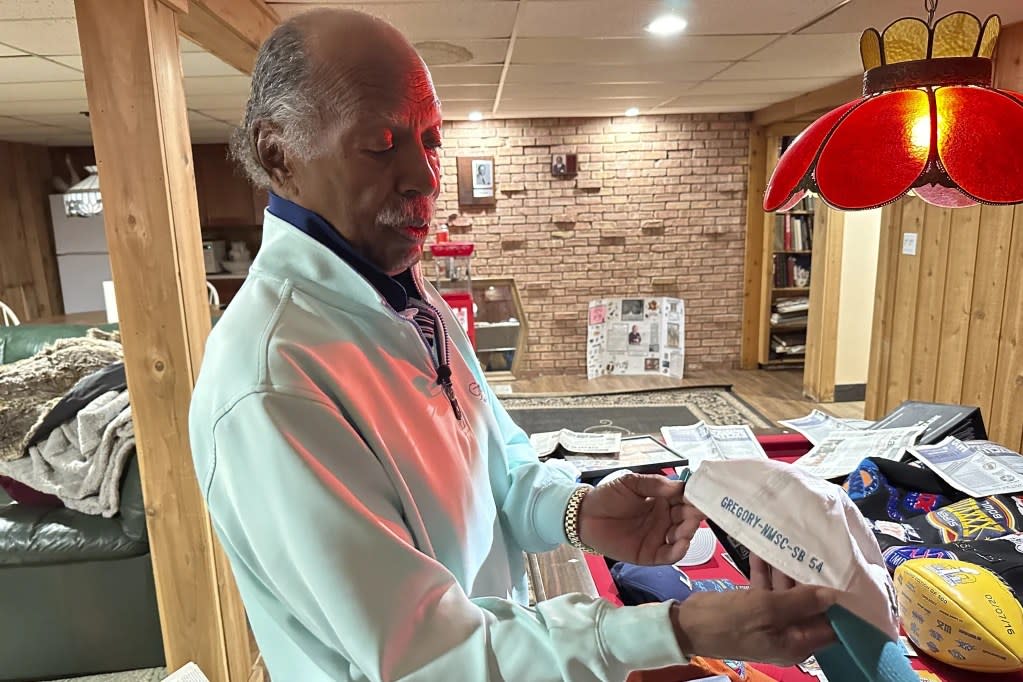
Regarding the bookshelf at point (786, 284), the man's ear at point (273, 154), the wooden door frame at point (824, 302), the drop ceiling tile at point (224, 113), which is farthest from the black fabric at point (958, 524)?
the bookshelf at point (786, 284)

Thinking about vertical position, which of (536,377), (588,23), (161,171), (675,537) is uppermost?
(588,23)

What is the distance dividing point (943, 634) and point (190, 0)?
7.45ft

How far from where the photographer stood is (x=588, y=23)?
2.74 m

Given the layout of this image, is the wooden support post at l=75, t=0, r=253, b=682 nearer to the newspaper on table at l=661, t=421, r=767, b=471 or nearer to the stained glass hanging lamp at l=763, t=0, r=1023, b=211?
the newspaper on table at l=661, t=421, r=767, b=471

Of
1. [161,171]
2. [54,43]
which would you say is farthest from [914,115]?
[54,43]

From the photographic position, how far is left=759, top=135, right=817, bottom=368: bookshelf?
19.5 feet

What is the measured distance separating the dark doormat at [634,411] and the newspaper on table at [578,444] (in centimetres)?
253

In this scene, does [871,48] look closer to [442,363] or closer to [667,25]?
[442,363]

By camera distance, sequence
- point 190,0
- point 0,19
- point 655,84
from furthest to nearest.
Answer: point 655,84 < point 0,19 < point 190,0

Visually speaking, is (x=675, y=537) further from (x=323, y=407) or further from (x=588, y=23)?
(x=588, y=23)

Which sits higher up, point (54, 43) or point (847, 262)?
point (54, 43)

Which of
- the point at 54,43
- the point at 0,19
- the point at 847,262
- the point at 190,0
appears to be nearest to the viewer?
the point at 190,0

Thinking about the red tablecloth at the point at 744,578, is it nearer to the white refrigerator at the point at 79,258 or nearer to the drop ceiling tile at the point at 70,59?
the drop ceiling tile at the point at 70,59

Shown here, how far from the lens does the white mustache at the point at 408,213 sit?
74 centimetres
